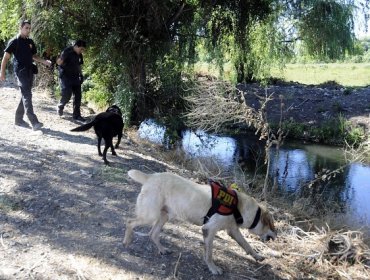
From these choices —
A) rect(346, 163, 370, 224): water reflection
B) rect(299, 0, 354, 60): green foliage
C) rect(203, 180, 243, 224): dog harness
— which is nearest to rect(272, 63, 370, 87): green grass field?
rect(299, 0, 354, 60): green foliage

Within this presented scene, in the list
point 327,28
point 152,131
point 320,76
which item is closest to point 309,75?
point 320,76

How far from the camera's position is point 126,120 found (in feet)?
44.1

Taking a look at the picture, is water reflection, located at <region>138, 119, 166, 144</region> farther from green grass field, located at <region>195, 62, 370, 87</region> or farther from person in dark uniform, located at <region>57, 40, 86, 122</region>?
person in dark uniform, located at <region>57, 40, 86, 122</region>

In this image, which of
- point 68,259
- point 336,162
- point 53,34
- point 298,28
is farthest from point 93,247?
point 298,28

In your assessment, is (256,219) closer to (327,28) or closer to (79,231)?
(79,231)

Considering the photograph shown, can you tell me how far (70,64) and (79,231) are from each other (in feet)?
21.7

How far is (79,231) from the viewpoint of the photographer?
17.2ft

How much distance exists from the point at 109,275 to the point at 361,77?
118 feet

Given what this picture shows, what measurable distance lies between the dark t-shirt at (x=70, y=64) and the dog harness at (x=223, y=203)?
7.15m

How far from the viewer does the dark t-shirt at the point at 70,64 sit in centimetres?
1093

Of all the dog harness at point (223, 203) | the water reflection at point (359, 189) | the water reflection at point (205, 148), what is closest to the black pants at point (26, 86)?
the water reflection at point (205, 148)

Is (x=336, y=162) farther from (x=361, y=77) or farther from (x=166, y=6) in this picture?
(x=361, y=77)

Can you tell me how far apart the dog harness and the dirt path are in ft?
2.12

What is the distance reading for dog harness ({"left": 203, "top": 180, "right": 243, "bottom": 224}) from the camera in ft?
16.0
